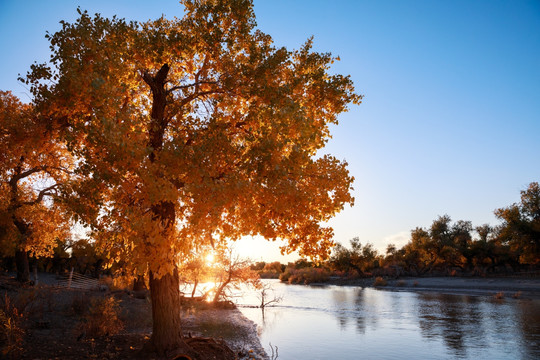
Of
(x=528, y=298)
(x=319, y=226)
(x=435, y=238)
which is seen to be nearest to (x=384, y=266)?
(x=435, y=238)

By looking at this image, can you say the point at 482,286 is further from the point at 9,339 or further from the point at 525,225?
the point at 9,339

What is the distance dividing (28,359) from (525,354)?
1943cm

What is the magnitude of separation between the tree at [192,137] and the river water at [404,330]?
6.16 m

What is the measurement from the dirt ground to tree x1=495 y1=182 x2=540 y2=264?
41535 millimetres

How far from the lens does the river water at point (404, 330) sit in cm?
1733

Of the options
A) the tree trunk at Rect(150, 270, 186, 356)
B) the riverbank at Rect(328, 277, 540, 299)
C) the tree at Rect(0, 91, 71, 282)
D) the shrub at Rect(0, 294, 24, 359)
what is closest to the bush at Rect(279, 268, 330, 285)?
the riverbank at Rect(328, 277, 540, 299)

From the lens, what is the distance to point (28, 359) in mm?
9867

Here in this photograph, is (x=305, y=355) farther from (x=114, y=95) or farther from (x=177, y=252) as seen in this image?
(x=114, y=95)

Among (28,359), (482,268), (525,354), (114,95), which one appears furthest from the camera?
(482,268)

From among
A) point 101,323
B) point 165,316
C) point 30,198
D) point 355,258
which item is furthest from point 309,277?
point 165,316

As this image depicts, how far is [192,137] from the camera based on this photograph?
32.3 feet

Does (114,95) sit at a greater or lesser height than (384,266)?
greater

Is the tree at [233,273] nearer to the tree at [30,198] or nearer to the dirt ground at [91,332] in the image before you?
the dirt ground at [91,332]

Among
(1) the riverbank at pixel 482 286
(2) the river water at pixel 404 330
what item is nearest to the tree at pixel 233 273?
(2) the river water at pixel 404 330
